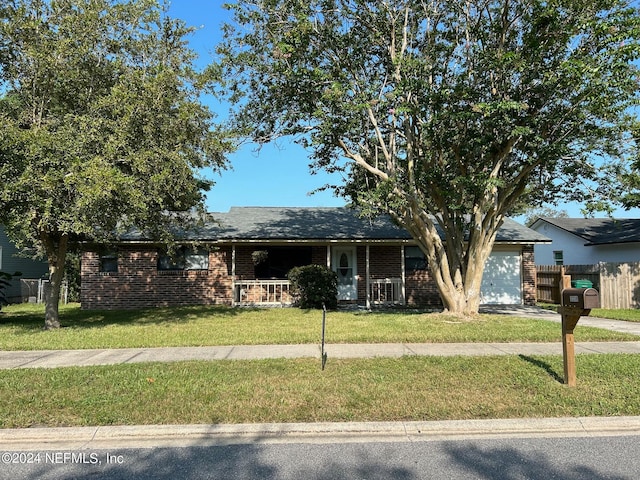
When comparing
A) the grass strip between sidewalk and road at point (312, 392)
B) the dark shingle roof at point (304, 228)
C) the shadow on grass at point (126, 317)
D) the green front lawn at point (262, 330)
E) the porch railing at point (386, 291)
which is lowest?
the grass strip between sidewalk and road at point (312, 392)

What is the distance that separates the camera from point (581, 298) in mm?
5664

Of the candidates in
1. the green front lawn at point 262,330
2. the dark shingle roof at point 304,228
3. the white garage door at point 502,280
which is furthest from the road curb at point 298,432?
the white garage door at point 502,280

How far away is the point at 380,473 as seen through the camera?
3760 millimetres

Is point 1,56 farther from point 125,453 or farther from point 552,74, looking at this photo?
point 552,74

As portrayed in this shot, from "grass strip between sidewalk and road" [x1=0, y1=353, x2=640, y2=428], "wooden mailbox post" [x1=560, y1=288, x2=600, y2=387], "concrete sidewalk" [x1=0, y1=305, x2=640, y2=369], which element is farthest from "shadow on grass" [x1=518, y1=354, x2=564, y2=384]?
"concrete sidewalk" [x1=0, y1=305, x2=640, y2=369]

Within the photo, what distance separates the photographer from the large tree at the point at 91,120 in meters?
8.95

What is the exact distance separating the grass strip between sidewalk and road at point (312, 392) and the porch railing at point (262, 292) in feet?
32.8

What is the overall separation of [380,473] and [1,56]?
11605mm

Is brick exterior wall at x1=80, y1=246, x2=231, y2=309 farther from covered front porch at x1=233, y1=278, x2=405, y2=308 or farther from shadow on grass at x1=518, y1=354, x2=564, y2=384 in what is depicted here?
shadow on grass at x1=518, y1=354, x2=564, y2=384

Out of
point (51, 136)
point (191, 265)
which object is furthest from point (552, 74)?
point (191, 265)

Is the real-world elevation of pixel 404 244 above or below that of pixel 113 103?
below

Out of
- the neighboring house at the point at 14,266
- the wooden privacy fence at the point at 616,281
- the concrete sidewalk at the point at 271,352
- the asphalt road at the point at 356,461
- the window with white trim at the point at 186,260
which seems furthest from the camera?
the neighboring house at the point at 14,266

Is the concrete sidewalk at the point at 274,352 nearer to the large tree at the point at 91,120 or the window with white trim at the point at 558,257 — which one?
the large tree at the point at 91,120

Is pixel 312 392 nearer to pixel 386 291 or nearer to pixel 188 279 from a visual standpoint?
pixel 386 291
